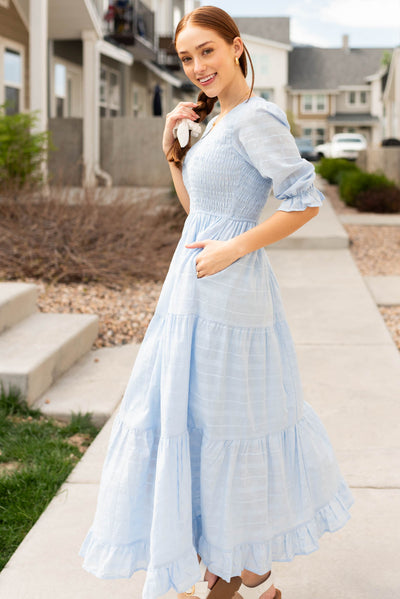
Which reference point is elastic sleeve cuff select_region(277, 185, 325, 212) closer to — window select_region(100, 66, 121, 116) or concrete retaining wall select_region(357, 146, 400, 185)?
concrete retaining wall select_region(357, 146, 400, 185)

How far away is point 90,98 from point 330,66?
4273 cm

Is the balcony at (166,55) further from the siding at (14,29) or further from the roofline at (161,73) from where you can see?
the siding at (14,29)

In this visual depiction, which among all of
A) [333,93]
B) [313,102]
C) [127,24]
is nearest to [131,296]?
[127,24]

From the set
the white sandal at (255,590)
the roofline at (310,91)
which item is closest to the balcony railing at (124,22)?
the white sandal at (255,590)

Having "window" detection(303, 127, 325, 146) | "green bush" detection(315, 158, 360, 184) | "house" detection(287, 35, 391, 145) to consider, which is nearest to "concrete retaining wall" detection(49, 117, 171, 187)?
"green bush" detection(315, 158, 360, 184)

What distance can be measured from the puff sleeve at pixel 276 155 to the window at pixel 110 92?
15635mm

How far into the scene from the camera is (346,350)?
4805 mm

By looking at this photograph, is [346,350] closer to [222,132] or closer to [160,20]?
[222,132]

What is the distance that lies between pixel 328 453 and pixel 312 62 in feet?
175

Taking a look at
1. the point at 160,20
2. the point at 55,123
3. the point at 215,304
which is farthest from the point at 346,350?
the point at 160,20

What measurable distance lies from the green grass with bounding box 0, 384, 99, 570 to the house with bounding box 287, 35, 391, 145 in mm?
48040

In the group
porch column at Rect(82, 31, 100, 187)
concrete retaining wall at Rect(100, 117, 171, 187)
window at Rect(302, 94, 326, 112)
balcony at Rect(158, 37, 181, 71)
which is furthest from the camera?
window at Rect(302, 94, 326, 112)

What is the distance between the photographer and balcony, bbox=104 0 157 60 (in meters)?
16.6

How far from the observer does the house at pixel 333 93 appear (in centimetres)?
4975
